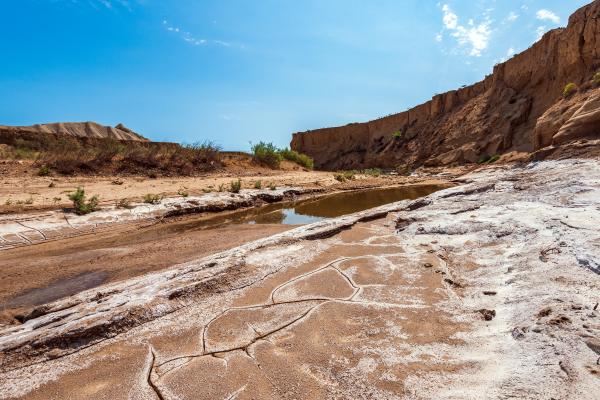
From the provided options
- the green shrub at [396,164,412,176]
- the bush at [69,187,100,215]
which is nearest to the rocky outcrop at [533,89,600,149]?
the green shrub at [396,164,412,176]

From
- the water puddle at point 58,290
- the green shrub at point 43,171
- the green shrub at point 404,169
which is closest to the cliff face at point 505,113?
the green shrub at point 404,169

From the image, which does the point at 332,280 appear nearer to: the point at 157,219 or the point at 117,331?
the point at 117,331

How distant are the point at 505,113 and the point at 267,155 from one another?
46.7 ft

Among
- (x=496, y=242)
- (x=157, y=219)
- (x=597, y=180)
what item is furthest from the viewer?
(x=157, y=219)

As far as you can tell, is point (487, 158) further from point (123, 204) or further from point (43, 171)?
point (43, 171)

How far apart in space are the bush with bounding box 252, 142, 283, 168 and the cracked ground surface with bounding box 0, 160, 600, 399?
16.5 meters

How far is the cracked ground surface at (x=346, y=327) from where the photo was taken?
1709 millimetres

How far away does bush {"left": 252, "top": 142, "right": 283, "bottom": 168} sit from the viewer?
1992cm

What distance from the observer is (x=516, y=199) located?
5133 millimetres

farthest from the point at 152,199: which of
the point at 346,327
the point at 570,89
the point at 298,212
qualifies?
the point at 570,89

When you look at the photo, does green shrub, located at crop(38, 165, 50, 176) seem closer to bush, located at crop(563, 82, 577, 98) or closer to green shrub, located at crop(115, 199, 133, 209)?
green shrub, located at crop(115, 199, 133, 209)

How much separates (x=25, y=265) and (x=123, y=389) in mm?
3751

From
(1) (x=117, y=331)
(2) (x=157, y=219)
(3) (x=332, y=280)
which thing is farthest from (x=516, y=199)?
(2) (x=157, y=219)

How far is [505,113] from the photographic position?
19.0 m
